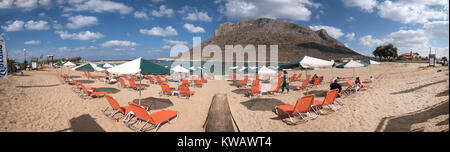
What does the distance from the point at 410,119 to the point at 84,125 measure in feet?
22.8

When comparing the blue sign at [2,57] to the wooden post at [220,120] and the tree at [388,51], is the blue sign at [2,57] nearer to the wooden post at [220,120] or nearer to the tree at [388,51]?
the wooden post at [220,120]

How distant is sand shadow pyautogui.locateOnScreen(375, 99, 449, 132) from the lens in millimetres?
3418

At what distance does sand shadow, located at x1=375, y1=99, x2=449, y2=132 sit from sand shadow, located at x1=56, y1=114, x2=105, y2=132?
576cm

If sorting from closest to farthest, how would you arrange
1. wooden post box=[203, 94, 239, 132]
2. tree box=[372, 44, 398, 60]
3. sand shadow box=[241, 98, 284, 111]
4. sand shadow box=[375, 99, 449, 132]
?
sand shadow box=[375, 99, 449, 132] < wooden post box=[203, 94, 239, 132] < sand shadow box=[241, 98, 284, 111] < tree box=[372, 44, 398, 60]

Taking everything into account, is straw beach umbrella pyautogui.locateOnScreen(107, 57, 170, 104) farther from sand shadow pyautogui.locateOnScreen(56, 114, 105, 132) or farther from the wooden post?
the wooden post

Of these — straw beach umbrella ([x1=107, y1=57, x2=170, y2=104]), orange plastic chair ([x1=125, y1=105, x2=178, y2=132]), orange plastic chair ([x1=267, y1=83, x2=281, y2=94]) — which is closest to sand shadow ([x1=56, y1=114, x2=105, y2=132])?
orange plastic chair ([x1=125, y1=105, x2=178, y2=132])

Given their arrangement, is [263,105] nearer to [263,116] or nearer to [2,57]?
[263,116]

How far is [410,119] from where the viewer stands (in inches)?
147

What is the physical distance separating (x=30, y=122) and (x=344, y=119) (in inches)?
285
